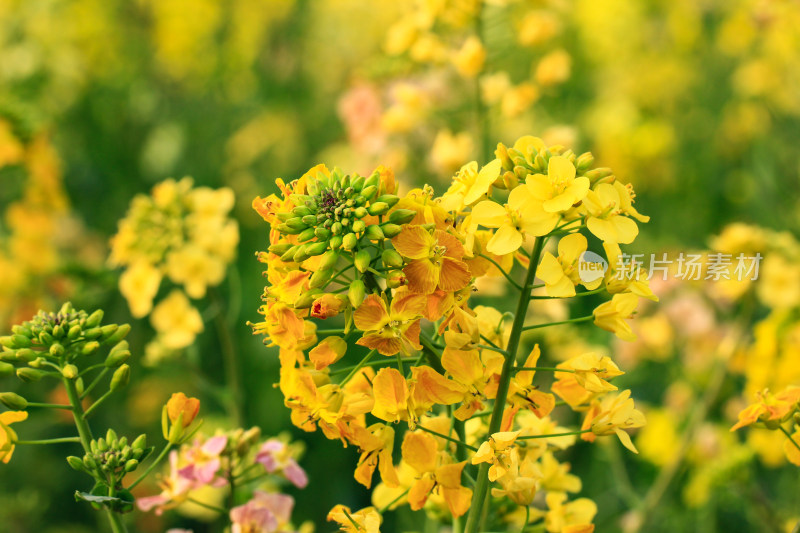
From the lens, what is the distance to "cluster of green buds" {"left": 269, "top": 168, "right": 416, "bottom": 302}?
0.90 m

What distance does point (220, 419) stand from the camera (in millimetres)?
2436

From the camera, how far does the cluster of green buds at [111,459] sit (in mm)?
973

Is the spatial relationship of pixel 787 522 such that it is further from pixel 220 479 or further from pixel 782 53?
pixel 782 53

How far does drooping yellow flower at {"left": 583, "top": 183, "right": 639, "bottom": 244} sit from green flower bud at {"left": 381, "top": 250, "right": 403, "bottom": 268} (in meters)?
0.26

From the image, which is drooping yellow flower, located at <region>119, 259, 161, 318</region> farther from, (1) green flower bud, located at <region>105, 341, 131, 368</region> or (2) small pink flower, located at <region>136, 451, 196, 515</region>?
(1) green flower bud, located at <region>105, 341, 131, 368</region>

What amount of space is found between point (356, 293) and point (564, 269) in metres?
0.29

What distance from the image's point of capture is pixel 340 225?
92cm

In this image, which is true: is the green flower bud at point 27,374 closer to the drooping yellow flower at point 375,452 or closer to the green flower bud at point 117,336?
the green flower bud at point 117,336

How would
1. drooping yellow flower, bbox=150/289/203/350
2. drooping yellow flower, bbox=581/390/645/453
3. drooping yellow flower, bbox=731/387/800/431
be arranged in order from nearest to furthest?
drooping yellow flower, bbox=581/390/645/453, drooping yellow flower, bbox=731/387/800/431, drooping yellow flower, bbox=150/289/203/350

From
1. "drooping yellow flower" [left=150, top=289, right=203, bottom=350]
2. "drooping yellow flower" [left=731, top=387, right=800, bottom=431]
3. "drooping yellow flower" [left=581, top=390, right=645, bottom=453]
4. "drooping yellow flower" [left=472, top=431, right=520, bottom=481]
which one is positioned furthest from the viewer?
"drooping yellow flower" [left=150, top=289, right=203, bottom=350]

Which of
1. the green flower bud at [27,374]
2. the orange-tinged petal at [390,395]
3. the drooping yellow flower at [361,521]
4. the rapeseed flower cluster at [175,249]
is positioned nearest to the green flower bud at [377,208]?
the orange-tinged petal at [390,395]

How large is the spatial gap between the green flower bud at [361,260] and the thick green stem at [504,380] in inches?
8.9

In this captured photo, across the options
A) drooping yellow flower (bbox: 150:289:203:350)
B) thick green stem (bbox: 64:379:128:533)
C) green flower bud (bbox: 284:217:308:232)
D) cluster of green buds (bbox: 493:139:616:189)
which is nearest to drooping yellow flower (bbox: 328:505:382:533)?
thick green stem (bbox: 64:379:128:533)

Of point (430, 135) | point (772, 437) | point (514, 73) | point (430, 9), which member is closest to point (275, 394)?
point (430, 135)
